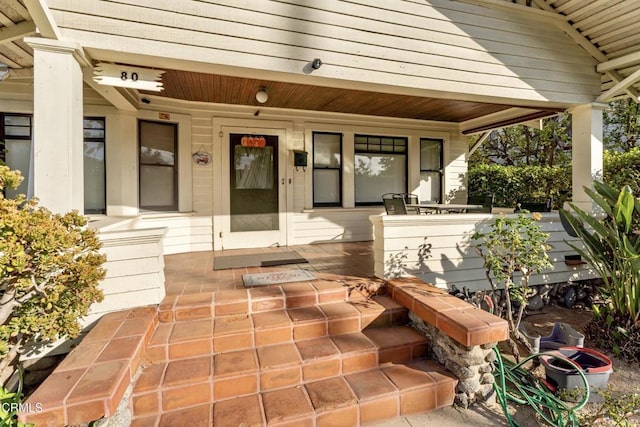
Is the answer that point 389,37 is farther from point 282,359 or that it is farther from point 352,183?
point 282,359

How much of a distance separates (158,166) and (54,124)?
2.42 meters

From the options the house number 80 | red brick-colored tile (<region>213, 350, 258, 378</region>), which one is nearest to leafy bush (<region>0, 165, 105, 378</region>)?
red brick-colored tile (<region>213, 350, 258, 378</region>)

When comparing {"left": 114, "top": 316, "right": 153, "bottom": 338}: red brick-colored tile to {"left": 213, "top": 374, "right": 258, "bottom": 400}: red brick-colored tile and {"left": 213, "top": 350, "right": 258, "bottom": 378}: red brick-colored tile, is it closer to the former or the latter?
{"left": 213, "top": 350, "right": 258, "bottom": 378}: red brick-colored tile

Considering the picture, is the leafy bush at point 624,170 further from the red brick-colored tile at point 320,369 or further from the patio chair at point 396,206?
the red brick-colored tile at point 320,369

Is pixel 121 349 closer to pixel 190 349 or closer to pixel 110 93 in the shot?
pixel 190 349

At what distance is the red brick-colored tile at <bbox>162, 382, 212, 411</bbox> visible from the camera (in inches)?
75.2

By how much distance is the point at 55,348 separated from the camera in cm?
237

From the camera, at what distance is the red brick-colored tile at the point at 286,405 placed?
183 cm

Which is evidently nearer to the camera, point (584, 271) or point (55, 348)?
point (55, 348)

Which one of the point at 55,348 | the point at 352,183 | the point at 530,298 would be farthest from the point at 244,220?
the point at 530,298

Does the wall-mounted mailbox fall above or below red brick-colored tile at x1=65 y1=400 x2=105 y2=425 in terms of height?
above

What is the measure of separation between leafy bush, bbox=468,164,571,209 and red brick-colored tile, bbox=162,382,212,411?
24.5 feet

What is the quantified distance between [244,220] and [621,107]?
33.9ft

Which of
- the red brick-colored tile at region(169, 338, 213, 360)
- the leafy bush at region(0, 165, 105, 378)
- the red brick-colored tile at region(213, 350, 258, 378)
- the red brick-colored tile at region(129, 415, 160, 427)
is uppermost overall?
the leafy bush at region(0, 165, 105, 378)
